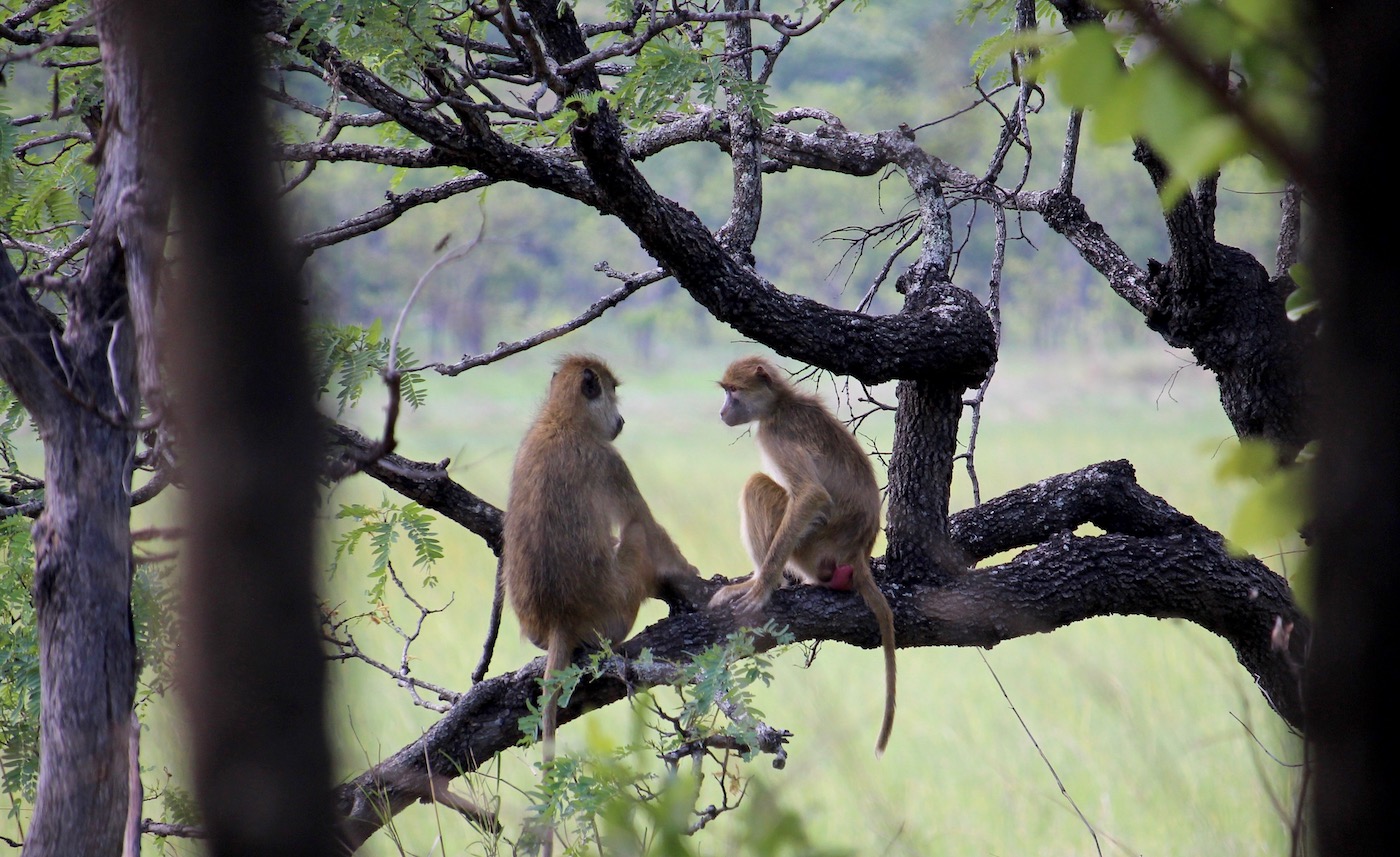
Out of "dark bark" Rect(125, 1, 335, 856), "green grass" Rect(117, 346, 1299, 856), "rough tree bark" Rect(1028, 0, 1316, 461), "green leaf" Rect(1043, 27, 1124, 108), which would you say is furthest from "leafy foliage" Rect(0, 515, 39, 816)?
"rough tree bark" Rect(1028, 0, 1316, 461)

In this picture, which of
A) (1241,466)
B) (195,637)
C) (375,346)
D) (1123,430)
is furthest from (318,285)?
(1123,430)

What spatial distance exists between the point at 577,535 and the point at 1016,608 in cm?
157

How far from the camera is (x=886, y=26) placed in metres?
12.5

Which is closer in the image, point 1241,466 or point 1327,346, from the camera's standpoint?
point 1327,346

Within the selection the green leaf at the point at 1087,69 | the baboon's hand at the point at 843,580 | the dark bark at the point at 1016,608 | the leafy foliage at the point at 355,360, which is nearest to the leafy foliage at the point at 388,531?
the leafy foliage at the point at 355,360

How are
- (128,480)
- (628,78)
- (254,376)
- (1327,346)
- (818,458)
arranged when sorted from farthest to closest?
(818,458)
(628,78)
(128,480)
(254,376)
(1327,346)

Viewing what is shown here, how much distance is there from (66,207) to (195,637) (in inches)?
142

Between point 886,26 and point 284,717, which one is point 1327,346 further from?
point 886,26

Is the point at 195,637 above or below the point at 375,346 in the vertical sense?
below

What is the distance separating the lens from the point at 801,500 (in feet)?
14.0

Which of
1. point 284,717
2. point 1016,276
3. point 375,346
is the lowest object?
point 284,717

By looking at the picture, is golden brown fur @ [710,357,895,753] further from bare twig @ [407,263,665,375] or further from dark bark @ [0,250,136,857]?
dark bark @ [0,250,136,857]

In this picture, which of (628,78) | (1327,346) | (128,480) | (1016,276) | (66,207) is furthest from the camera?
(1016,276)

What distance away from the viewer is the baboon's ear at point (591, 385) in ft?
15.3
